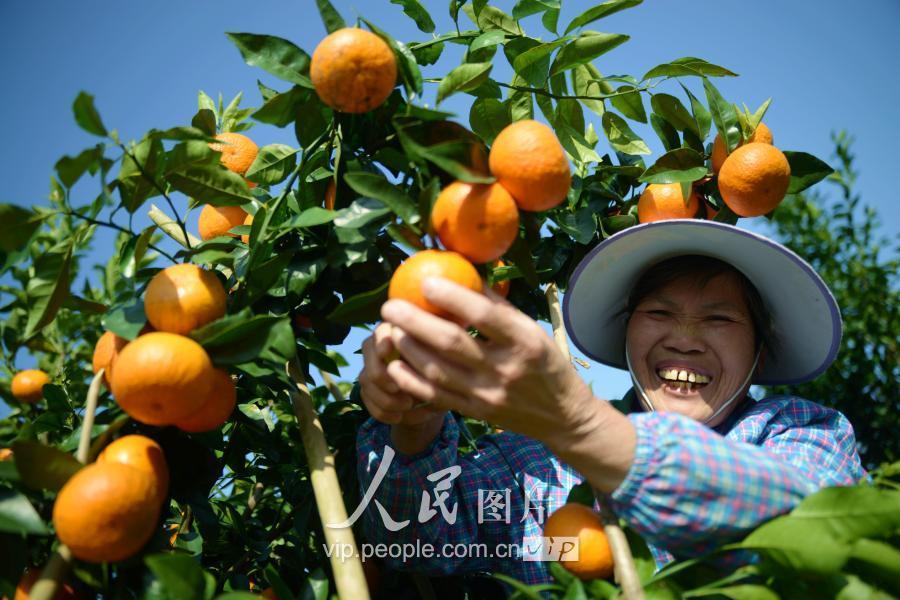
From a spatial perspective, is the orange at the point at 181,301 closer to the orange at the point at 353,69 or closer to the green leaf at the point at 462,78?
A: the orange at the point at 353,69

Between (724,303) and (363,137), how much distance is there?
3.15 ft

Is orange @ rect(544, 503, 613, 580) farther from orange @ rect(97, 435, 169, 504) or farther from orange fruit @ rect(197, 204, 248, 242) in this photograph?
orange fruit @ rect(197, 204, 248, 242)

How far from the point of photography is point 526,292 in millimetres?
1601

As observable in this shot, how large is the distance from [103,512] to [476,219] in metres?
0.58

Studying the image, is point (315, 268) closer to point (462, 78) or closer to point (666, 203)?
point (462, 78)

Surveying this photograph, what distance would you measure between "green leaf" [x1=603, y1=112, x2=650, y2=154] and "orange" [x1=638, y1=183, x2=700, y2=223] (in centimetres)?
10

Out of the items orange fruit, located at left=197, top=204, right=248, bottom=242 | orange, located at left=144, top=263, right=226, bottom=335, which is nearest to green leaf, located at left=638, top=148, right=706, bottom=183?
orange fruit, located at left=197, top=204, right=248, bottom=242

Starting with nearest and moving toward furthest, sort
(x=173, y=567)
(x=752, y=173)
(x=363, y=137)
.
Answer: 1. (x=173, y=567)
2. (x=363, y=137)
3. (x=752, y=173)

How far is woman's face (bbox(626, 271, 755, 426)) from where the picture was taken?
1629mm

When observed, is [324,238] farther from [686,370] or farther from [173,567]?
[686,370]

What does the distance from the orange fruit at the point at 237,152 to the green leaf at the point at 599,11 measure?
0.67 m

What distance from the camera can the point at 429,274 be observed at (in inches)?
35.2

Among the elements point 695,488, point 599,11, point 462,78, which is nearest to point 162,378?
point 462,78

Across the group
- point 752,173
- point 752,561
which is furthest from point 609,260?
point 752,561
